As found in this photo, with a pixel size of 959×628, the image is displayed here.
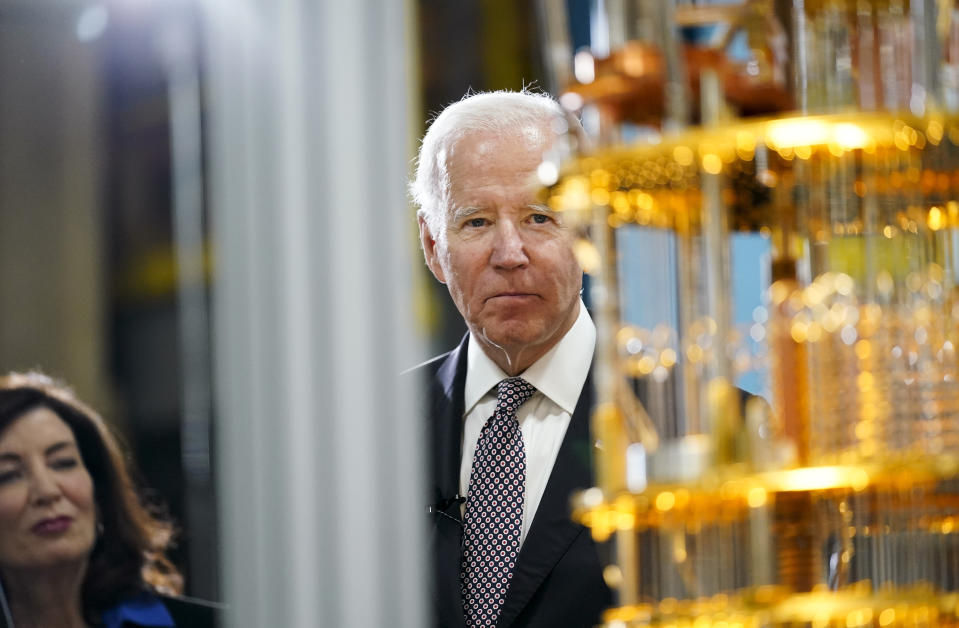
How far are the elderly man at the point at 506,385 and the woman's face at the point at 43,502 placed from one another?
33.9 inches

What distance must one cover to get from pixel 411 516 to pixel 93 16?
5.71ft

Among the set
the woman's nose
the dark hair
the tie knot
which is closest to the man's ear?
the tie knot

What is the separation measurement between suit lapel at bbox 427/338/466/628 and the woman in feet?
2.39

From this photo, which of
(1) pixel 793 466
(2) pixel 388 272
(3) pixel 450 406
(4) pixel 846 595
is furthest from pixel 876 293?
(3) pixel 450 406

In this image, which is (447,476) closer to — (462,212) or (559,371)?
(559,371)

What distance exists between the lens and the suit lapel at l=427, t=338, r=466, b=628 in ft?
9.39

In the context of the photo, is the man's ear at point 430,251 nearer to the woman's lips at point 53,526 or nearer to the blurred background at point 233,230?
the blurred background at point 233,230

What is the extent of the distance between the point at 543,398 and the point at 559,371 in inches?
2.4

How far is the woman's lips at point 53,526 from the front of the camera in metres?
3.44

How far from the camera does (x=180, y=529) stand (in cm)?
Result: 342

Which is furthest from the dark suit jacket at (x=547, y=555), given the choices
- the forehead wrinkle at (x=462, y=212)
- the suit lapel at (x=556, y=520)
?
the forehead wrinkle at (x=462, y=212)

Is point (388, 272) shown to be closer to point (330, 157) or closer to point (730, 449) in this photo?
point (330, 157)

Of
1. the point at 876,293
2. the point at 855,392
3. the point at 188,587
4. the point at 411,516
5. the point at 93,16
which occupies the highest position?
the point at 93,16

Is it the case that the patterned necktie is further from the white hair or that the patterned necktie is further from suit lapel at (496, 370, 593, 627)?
the white hair
